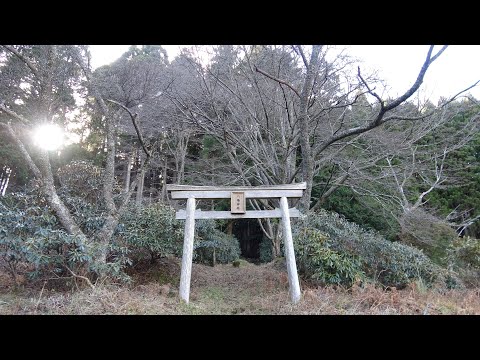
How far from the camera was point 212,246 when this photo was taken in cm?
881

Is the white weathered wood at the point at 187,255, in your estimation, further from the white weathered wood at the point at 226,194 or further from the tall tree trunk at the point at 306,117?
the tall tree trunk at the point at 306,117

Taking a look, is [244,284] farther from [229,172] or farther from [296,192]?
[229,172]

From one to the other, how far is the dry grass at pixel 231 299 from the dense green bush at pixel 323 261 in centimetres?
31

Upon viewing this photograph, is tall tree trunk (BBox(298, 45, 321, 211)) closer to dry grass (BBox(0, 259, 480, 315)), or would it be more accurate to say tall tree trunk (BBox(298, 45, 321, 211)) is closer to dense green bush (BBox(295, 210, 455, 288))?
dense green bush (BBox(295, 210, 455, 288))

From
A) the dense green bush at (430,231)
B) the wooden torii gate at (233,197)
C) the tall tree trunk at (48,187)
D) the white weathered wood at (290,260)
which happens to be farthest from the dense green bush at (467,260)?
the tall tree trunk at (48,187)

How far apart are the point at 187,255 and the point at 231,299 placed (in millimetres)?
1361

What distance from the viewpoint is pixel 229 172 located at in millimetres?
9820

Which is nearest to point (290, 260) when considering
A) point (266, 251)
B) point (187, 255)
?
point (187, 255)

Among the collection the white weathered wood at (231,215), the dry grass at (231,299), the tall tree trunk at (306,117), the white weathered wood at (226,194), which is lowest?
the dry grass at (231,299)

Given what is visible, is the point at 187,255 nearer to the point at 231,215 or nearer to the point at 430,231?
the point at 231,215

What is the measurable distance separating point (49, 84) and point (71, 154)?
10.5 metres

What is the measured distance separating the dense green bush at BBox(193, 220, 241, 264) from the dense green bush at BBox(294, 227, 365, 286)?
3177 mm

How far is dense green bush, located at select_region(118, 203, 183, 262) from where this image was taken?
6.12 m

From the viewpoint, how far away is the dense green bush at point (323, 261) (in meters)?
5.19
